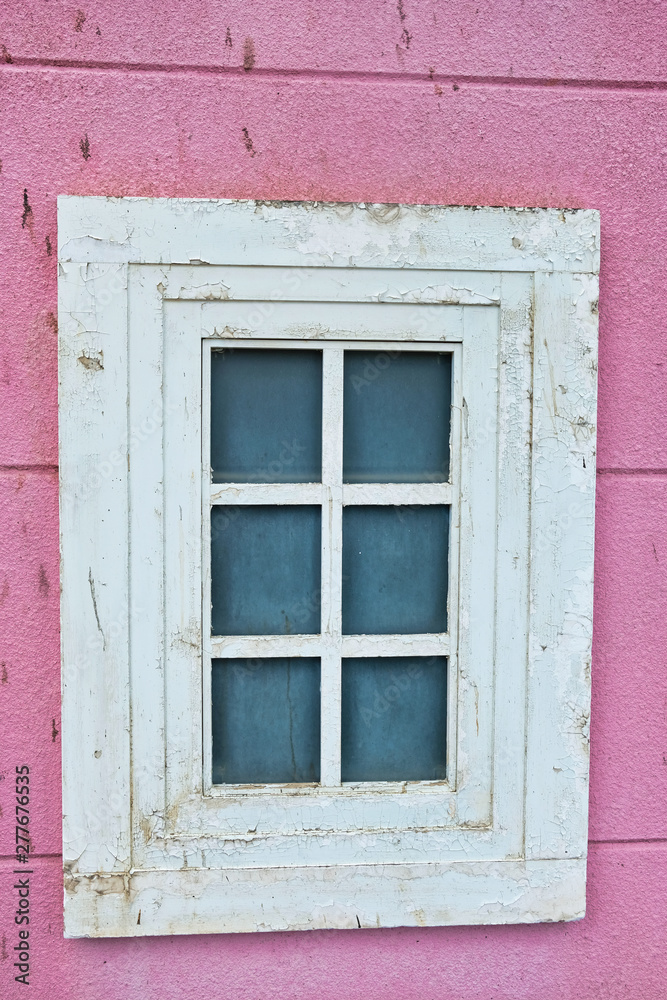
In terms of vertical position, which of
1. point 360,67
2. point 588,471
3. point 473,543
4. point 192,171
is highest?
point 360,67

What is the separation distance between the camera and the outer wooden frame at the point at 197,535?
1.62 metres

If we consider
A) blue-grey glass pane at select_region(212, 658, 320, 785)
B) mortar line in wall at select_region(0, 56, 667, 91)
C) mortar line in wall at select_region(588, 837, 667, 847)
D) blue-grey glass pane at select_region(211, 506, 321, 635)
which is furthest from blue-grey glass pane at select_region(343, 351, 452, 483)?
mortar line in wall at select_region(588, 837, 667, 847)

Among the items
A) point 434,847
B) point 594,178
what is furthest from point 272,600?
point 594,178

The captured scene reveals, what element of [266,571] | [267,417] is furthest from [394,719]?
[267,417]

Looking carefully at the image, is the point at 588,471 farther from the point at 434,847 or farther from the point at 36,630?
the point at 36,630

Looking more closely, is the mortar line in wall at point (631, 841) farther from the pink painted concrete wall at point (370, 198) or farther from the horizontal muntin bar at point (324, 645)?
the horizontal muntin bar at point (324, 645)

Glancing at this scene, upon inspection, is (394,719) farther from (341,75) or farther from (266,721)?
(341,75)

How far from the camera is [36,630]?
170cm

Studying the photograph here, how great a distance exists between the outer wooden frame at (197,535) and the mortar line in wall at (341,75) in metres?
0.31

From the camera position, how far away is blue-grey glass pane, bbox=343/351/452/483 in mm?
1733

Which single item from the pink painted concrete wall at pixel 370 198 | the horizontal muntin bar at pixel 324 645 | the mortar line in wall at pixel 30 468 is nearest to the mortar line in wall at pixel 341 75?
the pink painted concrete wall at pixel 370 198

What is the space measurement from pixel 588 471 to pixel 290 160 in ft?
3.14

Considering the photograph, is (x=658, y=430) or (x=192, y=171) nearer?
(x=192, y=171)

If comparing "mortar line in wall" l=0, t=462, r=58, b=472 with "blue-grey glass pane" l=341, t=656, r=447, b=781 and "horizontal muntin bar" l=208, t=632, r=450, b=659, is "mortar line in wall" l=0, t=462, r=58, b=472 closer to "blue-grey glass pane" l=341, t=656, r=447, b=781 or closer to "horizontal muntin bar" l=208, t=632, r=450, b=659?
"horizontal muntin bar" l=208, t=632, r=450, b=659
